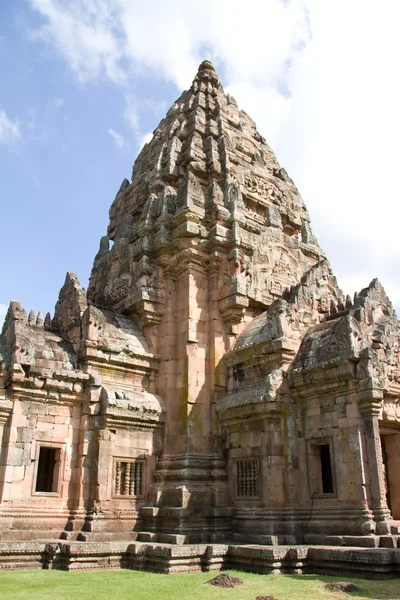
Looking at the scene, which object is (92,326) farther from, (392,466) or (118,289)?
(392,466)

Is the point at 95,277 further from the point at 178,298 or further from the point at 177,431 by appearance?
the point at 177,431

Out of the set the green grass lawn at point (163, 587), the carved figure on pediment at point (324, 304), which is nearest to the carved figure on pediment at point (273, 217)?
the carved figure on pediment at point (324, 304)

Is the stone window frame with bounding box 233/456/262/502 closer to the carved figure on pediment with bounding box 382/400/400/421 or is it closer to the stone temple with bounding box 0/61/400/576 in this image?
the stone temple with bounding box 0/61/400/576

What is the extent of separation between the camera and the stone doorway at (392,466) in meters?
14.4

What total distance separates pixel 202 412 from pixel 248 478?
233cm

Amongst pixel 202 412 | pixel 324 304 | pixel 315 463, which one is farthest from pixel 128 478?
pixel 324 304

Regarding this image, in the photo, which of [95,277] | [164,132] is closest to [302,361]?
[95,277]

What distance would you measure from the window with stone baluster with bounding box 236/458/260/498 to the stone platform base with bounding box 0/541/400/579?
2.52 meters

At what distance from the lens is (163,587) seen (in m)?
10.1

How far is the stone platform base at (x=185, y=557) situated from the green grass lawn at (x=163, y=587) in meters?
0.35

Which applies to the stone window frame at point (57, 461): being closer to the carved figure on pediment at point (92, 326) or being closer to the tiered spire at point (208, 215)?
the carved figure on pediment at point (92, 326)

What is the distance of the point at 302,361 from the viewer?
15.1 metres

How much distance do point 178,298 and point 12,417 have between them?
20.9ft

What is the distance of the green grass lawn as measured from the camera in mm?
9238
